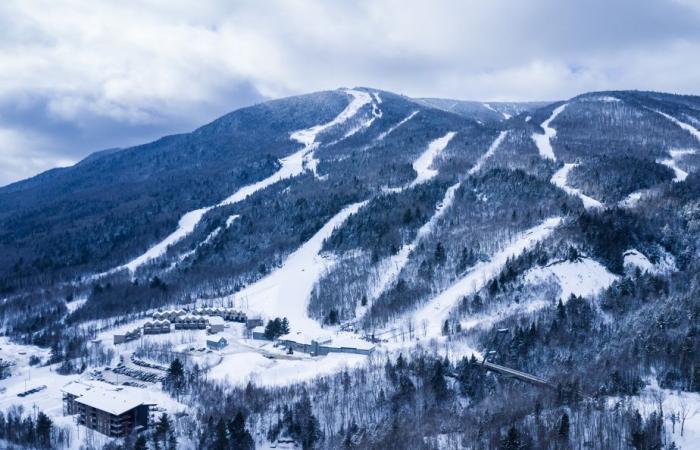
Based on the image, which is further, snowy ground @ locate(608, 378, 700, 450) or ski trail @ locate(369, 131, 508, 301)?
ski trail @ locate(369, 131, 508, 301)

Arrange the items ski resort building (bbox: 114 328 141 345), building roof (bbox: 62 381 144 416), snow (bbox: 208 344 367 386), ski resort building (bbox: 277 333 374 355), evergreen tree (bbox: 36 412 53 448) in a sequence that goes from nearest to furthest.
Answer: evergreen tree (bbox: 36 412 53 448)
building roof (bbox: 62 381 144 416)
snow (bbox: 208 344 367 386)
ski resort building (bbox: 277 333 374 355)
ski resort building (bbox: 114 328 141 345)

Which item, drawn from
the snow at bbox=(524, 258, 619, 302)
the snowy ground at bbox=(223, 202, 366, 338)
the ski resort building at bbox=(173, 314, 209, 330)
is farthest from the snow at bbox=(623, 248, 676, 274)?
the ski resort building at bbox=(173, 314, 209, 330)

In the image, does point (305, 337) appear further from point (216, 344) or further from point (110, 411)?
point (110, 411)

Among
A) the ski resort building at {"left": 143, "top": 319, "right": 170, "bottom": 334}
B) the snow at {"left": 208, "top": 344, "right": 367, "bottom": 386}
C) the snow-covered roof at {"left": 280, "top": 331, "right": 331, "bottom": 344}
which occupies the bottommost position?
the snow at {"left": 208, "top": 344, "right": 367, "bottom": 386}

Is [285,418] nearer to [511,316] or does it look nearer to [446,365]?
[446,365]

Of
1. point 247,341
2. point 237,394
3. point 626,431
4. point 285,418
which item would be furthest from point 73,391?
point 626,431

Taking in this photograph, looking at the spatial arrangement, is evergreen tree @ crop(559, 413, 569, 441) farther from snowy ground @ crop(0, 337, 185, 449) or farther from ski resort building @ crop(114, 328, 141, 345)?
ski resort building @ crop(114, 328, 141, 345)
